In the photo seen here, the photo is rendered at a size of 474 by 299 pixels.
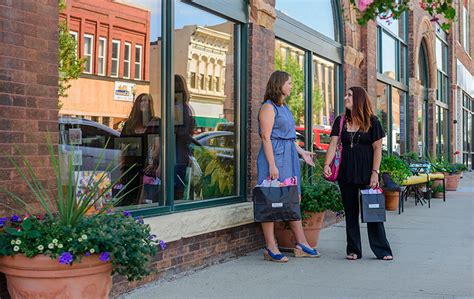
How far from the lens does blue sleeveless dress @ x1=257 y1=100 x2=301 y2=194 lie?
21.7 feet

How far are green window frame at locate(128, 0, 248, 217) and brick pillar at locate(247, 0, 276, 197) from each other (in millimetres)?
64

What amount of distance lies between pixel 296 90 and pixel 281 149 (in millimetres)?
2908

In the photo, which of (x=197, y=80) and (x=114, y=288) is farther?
(x=197, y=80)

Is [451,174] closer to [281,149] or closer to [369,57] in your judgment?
[369,57]

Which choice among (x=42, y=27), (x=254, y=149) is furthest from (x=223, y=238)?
(x=42, y=27)

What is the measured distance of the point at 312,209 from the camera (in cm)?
726

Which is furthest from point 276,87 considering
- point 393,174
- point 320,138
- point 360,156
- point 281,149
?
point 393,174

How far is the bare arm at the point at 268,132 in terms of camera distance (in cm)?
643

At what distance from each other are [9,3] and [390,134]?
11.7 m

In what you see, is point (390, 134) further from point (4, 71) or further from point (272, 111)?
point (4, 71)

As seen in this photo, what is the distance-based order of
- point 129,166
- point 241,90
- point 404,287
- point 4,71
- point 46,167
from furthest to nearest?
1. point 241,90
2. point 129,166
3. point 404,287
4. point 46,167
5. point 4,71

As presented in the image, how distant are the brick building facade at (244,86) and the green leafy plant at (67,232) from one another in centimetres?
15

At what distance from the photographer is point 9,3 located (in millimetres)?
4371

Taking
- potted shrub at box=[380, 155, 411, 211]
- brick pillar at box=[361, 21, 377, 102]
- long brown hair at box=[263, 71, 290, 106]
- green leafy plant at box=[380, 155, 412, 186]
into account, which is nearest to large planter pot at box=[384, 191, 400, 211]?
potted shrub at box=[380, 155, 411, 211]
